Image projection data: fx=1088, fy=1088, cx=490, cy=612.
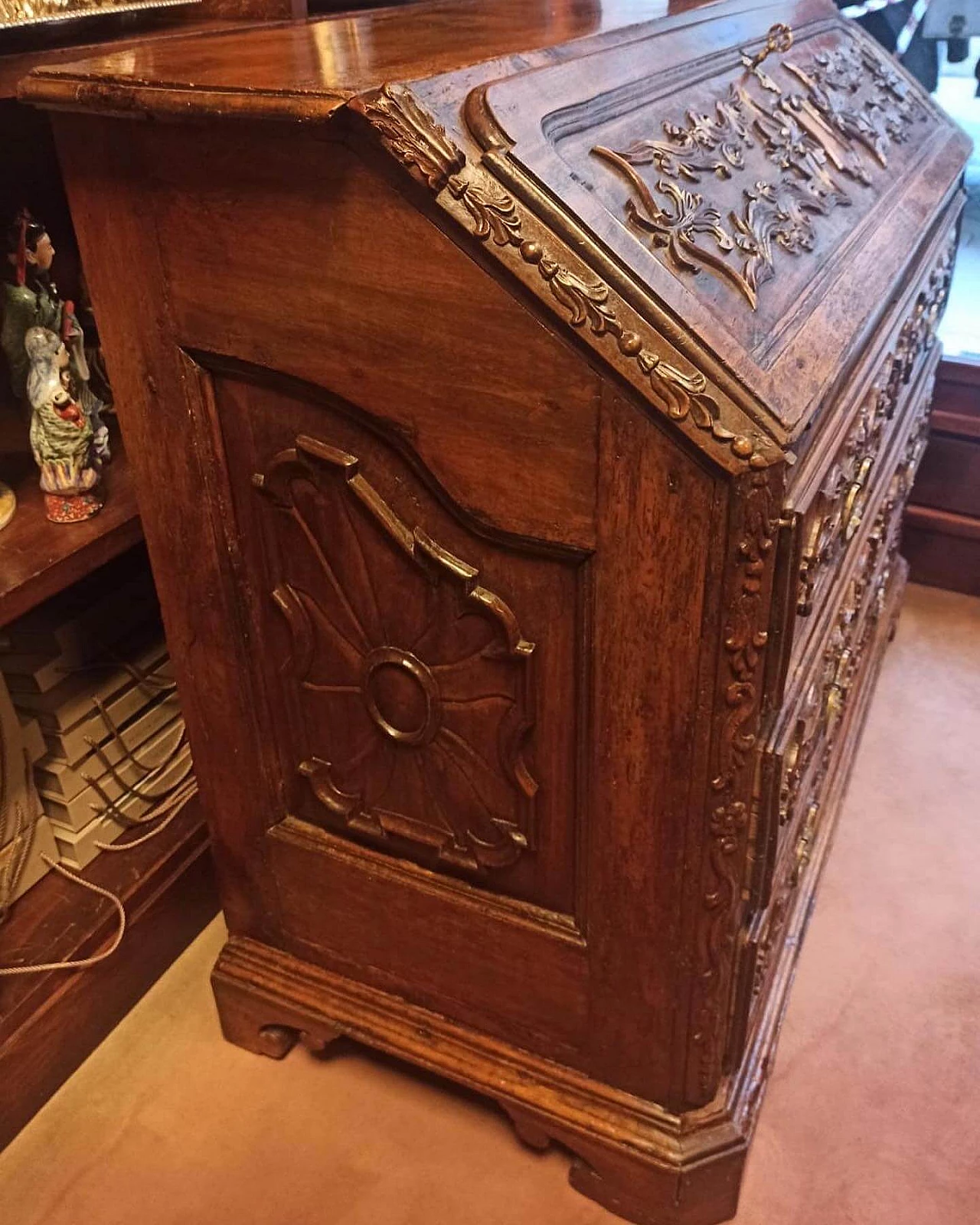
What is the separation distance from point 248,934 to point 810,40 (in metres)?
1.41

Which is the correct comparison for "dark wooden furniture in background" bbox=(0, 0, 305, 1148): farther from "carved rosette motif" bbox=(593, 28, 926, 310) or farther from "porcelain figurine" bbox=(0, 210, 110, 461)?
"carved rosette motif" bbox=(593, 28, 926, 310)

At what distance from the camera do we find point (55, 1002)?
1.34m

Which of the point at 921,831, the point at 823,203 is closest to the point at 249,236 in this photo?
the point at 823,203

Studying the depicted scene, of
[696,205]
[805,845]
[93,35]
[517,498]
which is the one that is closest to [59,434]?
[93,35]

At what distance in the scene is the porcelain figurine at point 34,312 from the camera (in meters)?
1.15

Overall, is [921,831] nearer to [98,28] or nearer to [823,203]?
[823,203]

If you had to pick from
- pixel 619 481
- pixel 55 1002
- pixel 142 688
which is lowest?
pixel 55 1002

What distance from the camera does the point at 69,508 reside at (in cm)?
122

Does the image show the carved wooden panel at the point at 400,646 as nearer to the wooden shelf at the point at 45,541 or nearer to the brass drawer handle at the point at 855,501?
the wooden shelf at the point at 45,541

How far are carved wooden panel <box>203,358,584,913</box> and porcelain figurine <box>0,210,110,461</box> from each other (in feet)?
0.99

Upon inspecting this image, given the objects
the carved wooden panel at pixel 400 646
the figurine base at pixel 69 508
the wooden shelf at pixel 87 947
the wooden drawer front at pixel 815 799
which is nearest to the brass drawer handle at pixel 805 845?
the wooden drawer front at pixel 815 799

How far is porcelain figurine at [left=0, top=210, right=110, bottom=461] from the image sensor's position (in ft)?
3.77

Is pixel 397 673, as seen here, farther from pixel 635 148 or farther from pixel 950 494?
pixel 950 494

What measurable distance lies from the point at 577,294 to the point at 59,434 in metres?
0.67
